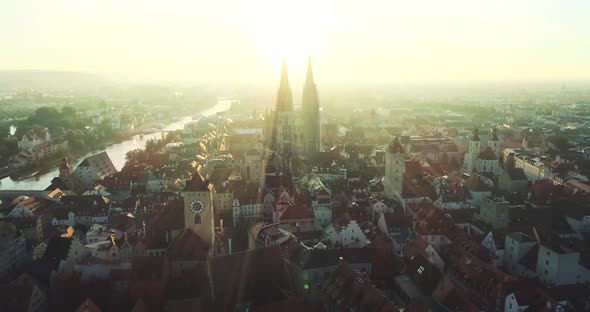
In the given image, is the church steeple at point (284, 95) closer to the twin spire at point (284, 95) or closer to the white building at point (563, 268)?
the twin spire at point (284, 95)

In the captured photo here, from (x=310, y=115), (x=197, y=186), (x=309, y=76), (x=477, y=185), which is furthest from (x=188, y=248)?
(x=309, y=76)

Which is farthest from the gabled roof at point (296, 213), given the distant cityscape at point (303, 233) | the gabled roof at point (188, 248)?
the gabled roof at point (188, 248)

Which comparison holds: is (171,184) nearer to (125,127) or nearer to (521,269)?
(521,269)

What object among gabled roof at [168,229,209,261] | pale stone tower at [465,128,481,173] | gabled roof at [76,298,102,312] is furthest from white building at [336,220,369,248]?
pale stone tower at [465,128,481,173]

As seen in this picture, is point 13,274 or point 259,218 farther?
point 259,218

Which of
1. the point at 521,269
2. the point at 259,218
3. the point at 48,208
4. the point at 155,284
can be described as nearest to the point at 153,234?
the point at 155,284

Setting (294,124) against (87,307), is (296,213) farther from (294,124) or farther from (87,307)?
(294,124)

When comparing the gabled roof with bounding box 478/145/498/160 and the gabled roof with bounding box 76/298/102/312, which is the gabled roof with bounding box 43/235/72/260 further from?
the gabled roof with bounding box 478/145/498/160
